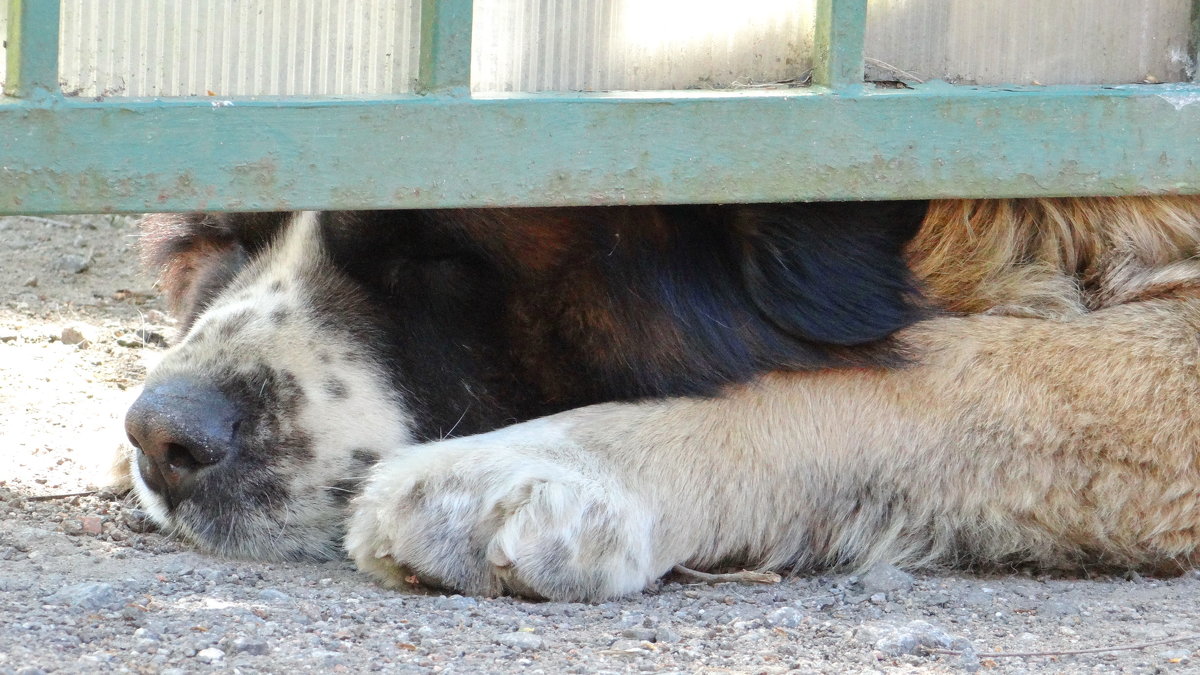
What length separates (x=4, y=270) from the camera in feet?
15.5

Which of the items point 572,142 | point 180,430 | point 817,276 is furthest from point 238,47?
point 817,276

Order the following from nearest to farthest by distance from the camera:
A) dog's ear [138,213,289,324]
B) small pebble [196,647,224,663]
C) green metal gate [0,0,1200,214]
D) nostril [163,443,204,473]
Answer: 1. small pebble [196,647,224,663]
2. green metal gate [0,0,1200,214]
3. nostril [163,443,204,473]
4. dog's ear [138,213,289,324]

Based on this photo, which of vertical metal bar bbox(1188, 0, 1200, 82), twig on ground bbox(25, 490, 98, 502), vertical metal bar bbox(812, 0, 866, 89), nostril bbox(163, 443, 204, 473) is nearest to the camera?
vertical metal bar bbox(812, 0, 866, 89)

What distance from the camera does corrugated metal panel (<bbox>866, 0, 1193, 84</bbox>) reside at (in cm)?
259

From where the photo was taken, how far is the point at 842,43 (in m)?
2.42

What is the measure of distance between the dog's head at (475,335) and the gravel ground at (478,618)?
18 cm

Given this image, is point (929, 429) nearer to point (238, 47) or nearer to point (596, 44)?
point (596, 44)

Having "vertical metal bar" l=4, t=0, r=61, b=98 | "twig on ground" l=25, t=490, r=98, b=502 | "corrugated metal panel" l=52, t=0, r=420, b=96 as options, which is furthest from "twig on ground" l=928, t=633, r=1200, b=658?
"twig on ground" l=25, t=490, r=98, b=502

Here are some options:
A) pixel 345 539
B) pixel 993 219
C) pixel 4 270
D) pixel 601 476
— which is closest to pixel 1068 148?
pixel 993 219

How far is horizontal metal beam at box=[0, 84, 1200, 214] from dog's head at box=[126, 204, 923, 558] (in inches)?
10.2

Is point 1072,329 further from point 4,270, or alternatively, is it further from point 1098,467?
point 4,270

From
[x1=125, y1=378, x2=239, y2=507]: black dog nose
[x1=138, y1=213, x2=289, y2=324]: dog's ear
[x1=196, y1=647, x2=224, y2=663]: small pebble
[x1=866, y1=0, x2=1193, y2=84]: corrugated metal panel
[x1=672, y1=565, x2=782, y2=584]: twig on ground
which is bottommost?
[x1=672, y1=565, x2=782, y2=584]: twig on ground

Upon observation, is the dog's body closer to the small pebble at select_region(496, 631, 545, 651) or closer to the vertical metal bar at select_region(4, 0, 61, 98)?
the small pebble at select_region(496, 631, 545, 651)

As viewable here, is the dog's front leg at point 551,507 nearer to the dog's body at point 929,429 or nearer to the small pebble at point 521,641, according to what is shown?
the dog's body at point 929,429
